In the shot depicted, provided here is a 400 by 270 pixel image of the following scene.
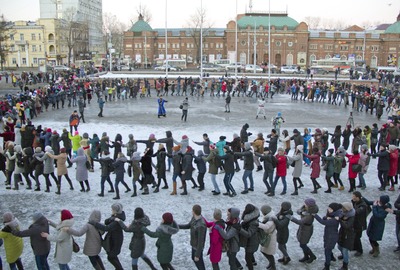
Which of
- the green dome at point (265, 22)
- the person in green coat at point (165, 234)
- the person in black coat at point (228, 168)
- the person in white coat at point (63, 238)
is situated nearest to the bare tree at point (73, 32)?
the green dome at point (265, 22)

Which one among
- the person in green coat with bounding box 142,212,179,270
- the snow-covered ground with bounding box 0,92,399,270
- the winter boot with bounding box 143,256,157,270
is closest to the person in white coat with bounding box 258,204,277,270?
the snow-covered ground with bounding box 0,92,399,270

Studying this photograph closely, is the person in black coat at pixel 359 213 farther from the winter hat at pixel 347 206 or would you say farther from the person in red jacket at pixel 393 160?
the person in red jacket at pixel 393 160

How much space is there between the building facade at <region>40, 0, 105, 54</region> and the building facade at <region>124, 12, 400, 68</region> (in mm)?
15152

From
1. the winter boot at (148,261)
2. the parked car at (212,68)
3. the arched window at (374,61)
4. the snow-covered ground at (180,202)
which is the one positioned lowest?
the snow-covered ground at (180,202)

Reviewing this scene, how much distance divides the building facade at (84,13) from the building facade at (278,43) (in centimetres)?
1515

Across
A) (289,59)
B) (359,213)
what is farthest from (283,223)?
(289,59)

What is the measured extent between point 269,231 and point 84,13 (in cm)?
10294

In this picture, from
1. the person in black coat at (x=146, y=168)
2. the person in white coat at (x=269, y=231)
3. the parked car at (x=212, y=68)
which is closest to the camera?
the person in white coat at (x=269, y=231)

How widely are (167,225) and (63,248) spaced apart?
5.55 feet

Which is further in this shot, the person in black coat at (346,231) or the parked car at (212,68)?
the parked car at (212,68)

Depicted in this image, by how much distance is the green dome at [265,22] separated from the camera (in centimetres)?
7831

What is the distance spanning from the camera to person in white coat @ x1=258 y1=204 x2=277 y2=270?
259 inches

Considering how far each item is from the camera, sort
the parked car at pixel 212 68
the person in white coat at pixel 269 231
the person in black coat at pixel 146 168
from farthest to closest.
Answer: the parked car at pixel 212 68 → the person in black coat at pixel 146 168 → the person in white coat at pixel 269 231

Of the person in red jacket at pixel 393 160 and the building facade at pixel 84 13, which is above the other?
the building facade at pixel 84 13
